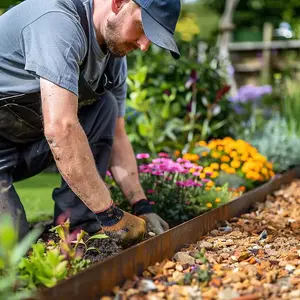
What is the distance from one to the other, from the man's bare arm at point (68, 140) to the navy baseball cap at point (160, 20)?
39cm

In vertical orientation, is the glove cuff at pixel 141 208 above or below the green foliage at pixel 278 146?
above

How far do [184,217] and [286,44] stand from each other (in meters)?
8.69

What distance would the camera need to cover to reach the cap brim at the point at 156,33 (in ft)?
7.76

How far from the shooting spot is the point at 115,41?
255 cm

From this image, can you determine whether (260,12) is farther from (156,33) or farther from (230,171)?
(156,33)

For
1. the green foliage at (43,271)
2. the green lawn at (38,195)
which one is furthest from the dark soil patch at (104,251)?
the green lawn at (38,195)

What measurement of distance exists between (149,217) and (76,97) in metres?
0.89

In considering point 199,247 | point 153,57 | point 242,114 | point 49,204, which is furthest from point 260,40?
point 199,247

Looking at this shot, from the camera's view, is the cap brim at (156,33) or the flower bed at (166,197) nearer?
the flower bed at (166,197)

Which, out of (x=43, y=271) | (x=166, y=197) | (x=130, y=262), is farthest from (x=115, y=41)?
(x=166, y=197)

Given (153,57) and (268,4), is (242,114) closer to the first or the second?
(153,57)

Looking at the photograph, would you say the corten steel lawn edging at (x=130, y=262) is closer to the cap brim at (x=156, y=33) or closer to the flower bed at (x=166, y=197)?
the flower bed at (x=166, y=197)

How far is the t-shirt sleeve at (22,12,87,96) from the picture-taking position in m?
2.25

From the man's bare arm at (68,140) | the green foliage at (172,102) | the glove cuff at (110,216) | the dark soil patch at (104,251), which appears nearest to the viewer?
the man's bare arm at (68,140)
